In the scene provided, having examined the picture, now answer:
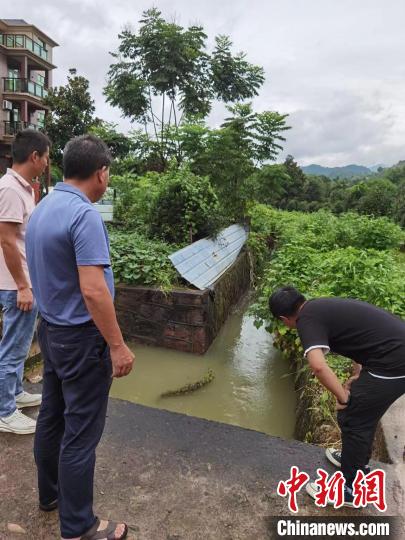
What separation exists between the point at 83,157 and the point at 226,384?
3.87 metres

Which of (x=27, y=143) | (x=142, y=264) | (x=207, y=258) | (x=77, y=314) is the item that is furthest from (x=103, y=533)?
(x=207, y=258)

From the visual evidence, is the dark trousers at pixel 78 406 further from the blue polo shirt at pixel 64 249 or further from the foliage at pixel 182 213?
the foliage at pixel 182 213

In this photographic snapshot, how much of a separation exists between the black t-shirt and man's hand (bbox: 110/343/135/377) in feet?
3.02

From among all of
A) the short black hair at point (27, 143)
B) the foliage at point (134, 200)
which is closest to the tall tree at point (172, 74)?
the foliage at point (134, 200)

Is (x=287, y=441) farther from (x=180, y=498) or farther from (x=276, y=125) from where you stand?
(x=276, y=125)

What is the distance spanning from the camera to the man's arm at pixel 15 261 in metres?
2.37

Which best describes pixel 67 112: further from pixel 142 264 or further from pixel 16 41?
pixel 142 264

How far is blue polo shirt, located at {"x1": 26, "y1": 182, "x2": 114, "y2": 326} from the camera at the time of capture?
1606mm

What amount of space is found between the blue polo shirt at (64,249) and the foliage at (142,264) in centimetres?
395

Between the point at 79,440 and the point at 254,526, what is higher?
the point at 79,440

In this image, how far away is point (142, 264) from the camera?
620cm

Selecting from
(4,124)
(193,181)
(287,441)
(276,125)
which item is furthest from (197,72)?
(287,441)

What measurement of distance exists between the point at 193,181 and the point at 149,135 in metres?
8.29

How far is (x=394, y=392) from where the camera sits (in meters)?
2.05
